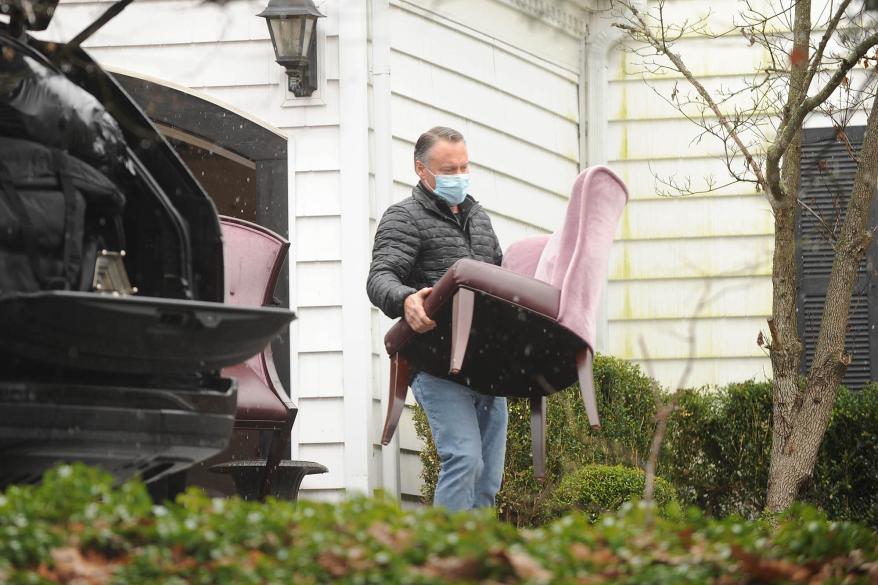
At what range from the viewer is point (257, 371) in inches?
281

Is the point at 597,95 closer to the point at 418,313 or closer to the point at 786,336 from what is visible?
the point at 786,336

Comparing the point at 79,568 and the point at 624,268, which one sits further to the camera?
the point at 624,268

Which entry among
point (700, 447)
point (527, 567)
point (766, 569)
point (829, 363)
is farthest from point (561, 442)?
point (527, 567)

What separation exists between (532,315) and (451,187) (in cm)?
85

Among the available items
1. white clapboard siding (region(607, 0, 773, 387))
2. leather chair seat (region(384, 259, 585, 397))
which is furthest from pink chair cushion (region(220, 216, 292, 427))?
white clapboard siding (region(607, 0, 773, 387))

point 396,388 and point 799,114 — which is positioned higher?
point 799,114

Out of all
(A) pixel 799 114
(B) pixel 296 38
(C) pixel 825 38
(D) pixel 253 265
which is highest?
(B) pixel 296 38

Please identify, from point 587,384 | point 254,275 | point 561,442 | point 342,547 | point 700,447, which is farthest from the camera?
point 700,447

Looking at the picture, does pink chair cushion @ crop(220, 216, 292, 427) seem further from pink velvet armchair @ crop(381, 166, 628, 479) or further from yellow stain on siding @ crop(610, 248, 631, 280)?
yellow stain on siding @ crop(610, 248, 631, 280)

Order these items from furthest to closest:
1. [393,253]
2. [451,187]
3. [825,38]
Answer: [825,38], [451,187], [393,253]

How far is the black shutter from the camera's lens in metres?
10.1

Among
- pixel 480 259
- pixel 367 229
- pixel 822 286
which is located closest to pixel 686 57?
pixel 822 286

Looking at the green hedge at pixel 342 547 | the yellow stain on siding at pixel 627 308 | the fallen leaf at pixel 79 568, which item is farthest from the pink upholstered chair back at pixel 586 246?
the yellow stain on siding at pixel 627 308

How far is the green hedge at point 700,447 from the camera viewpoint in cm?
860
